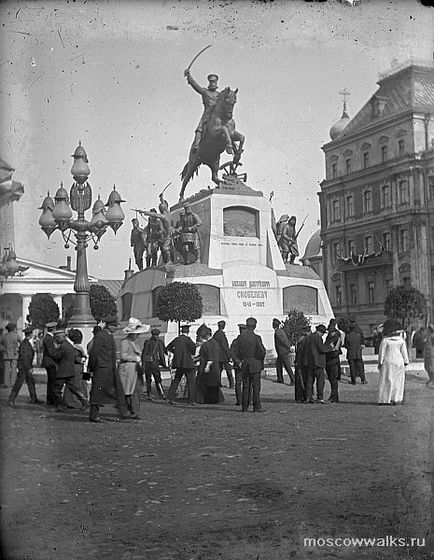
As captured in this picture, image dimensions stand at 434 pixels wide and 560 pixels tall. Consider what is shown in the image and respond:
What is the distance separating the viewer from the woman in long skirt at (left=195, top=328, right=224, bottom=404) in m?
11.4

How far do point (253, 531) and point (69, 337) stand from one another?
6868 millimetres

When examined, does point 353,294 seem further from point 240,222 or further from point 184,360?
point 240,222

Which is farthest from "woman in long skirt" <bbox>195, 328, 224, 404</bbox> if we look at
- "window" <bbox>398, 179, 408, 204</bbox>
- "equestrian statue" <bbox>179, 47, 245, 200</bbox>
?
"window" <bbox>398, 179, 408, 204</bbox>

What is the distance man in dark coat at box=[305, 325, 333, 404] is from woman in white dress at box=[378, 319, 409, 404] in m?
1.07

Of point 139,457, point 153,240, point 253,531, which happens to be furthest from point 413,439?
point 153,240

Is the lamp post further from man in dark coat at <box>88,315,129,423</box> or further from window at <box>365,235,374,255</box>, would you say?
window at <box>365,235,374,255</box>

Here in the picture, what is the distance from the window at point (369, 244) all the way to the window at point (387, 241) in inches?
4.8

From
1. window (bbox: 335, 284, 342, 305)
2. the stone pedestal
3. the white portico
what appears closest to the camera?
the white portico

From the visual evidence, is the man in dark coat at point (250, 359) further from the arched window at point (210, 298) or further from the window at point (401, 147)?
the arched window at point (210, 298)

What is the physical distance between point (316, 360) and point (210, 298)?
38.5ft

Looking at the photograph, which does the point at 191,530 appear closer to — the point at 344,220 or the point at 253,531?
the point at 253,531

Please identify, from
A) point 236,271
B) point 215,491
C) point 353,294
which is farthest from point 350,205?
point 236,271

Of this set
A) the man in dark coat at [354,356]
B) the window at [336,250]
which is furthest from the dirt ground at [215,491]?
the man in dark coat at [354,356]

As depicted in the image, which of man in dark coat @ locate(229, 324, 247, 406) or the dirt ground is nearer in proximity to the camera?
the dirt ground
